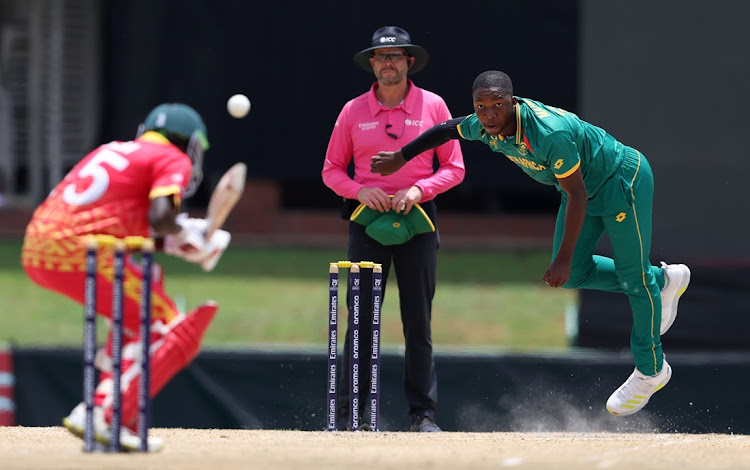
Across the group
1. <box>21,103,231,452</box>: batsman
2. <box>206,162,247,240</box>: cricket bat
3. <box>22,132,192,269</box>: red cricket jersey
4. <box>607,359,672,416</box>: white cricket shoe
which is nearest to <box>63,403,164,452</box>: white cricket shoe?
<box>21,103,231,452</box>: batsman

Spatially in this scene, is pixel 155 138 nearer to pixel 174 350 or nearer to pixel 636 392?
pixel 174 350

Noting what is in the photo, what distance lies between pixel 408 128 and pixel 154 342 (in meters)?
2.08

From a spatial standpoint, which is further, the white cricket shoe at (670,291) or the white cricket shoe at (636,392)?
the white cricket shoe at (670,291)

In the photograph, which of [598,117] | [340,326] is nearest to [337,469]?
[340,326]

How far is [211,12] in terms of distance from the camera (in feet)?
38.1

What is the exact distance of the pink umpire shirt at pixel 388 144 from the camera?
6.26m

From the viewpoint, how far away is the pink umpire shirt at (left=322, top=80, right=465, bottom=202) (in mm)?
6258

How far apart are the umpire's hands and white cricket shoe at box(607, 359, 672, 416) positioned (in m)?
1.58

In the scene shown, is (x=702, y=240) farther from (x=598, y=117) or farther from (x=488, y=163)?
(x=488, y=163)

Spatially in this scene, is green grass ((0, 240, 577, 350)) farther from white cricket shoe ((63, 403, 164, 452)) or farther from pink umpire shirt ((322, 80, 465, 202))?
white cricket shoe ((63, 403, 164, 452))

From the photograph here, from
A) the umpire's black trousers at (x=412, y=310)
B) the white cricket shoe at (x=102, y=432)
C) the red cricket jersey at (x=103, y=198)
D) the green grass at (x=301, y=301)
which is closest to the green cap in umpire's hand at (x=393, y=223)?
the umpire's black trousers at (x=412, y=310)

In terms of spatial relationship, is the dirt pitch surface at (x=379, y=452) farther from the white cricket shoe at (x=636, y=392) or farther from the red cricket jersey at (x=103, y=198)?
the red cricket jersey at (x=103, y=198)

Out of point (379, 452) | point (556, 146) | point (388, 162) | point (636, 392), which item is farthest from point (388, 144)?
point (379, 452)

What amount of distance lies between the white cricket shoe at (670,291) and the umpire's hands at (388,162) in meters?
1.49
